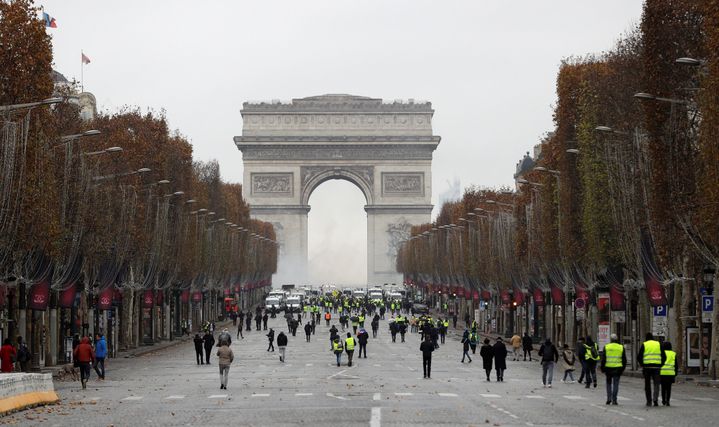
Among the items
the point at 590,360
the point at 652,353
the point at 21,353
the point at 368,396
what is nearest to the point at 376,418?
the point at 652,353

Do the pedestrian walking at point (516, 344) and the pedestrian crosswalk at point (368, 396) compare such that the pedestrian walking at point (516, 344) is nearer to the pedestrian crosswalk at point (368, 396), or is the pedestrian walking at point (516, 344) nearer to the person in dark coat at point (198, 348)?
the person in dark coat at point (198, 348)

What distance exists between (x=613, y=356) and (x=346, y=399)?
6.51 meters

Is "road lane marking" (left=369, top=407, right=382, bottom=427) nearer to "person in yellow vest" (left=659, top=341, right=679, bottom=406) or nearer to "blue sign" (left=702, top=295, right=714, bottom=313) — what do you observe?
"person in yellow vest" (left=659, top=341, right=679, bottom=406)

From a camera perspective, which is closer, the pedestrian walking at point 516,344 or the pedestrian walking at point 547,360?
the pedestrian walking at point 547,360

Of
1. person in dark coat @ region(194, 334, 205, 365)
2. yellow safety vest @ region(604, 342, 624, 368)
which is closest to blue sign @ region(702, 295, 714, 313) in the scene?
yellow safety vest @ region(604, 342, 624, 368)

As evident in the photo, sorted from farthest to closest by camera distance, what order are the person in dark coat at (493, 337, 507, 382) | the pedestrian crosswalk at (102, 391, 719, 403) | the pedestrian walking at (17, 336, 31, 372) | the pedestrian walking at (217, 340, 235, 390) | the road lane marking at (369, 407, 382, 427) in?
the person in dark coat at (493, 337, 507, 382) → the pedestrian walking at (17, 336, 31, 372) → the pedestrian walking at (217, 340, 235, 390) → the pedestrian crosswalk at (102, 391, 719, 403) → the road lane marking at (369, 407, 382, 427)

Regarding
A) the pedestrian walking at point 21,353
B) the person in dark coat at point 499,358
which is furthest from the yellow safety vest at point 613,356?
the pedestrian walking at point 21,353

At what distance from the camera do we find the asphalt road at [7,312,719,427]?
3344cm

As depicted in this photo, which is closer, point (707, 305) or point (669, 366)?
point (669, 366)

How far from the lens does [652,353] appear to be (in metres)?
37.7

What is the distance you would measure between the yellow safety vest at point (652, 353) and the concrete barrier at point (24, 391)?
14.1 metres

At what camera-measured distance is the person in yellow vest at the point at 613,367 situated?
129 ft

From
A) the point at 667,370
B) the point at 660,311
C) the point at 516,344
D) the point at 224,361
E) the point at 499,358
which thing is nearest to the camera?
the point at 667,370

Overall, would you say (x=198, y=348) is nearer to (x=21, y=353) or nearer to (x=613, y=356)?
(x=21, y=353)
